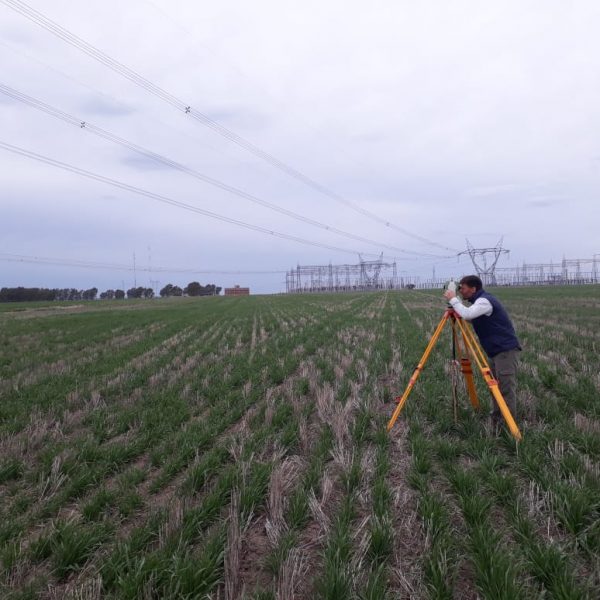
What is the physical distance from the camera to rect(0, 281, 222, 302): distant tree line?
9819 cm

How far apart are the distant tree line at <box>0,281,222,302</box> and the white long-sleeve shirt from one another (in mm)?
108778

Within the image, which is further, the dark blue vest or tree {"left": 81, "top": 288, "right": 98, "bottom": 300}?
tree {"left": 81, "top": 288, "right": 98, "bottom": 300}

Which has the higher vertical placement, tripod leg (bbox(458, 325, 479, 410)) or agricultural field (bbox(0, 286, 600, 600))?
tripod leg (bbox(458, 325, 479, 410))

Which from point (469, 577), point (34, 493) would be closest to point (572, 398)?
point (469, 577)

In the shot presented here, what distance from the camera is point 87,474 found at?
4.74 m

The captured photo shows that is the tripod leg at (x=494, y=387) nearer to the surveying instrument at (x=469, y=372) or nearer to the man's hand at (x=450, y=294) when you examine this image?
the surveying instrument at (x=469, y=372)

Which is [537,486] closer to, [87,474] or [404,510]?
[404,510]

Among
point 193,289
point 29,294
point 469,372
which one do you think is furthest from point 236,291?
point 469,372

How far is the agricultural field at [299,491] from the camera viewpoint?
3.02 metres

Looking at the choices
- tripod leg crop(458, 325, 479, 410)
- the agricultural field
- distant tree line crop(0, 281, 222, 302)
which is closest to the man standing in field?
tripod leg crop(458, 325, 479, 410)

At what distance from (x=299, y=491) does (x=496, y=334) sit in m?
3.35

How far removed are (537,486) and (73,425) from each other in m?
6.18

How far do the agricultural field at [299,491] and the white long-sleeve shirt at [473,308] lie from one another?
147 cm

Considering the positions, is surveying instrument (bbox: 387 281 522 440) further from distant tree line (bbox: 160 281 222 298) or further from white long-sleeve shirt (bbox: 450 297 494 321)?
distant tree line (bbox: 160 281 222 298)
